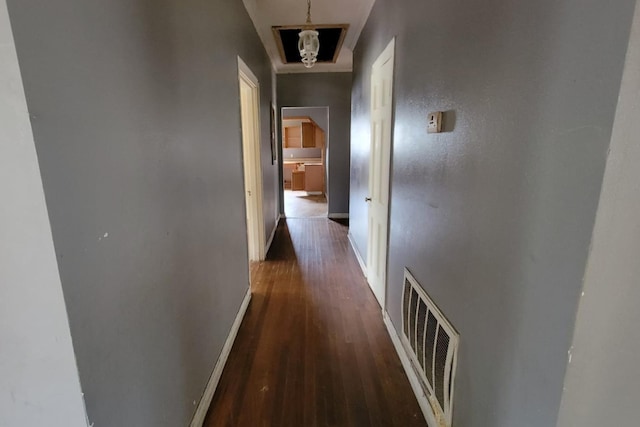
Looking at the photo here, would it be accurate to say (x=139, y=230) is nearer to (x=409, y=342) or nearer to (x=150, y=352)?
(x=150, y=352)

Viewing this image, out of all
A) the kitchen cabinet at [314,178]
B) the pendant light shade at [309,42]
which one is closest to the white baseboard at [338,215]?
the kitchen cabinet at [314,178]

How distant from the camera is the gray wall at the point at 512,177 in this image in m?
0.67

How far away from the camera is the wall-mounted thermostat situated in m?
1.39

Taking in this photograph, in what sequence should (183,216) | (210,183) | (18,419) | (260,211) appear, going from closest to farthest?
(18,419) → (183,216) → (210,183) → (260,211)

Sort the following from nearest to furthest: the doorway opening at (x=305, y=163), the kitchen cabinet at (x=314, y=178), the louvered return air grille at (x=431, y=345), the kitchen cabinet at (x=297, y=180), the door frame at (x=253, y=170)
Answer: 1. the louvered return air grille at (x=431, y=345)
2. the door frame at (x=253, y=170)
3. the doorway opening at (x=305, y=163)
4. the kitchen cabinet at (x=314, y=178)
5. the kitchen cabinet at (x=297, y=180)

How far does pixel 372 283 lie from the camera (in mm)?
2982

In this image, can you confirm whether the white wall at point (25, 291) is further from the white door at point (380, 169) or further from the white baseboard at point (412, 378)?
the white door at point (380, 169)

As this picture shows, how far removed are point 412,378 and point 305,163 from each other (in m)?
8.68

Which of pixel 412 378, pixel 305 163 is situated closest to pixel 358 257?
pixel 412 378

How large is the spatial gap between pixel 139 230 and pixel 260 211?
2.65 m

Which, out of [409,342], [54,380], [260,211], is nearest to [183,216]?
[54,380]

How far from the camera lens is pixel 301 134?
36.2 feet

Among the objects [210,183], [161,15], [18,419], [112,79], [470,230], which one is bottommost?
[18,419]

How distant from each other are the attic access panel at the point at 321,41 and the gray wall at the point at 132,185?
1.91 meters
